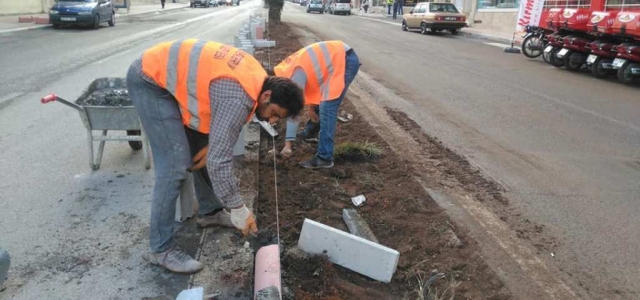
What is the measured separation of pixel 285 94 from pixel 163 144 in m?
0.89

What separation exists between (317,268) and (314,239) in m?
0.21

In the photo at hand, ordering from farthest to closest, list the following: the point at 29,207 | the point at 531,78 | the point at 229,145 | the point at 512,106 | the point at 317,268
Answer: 1. the point at 531,78
2. the point at 512,106
3. the point at 29,207
4. the point at 317,268
5. the point at 229,145

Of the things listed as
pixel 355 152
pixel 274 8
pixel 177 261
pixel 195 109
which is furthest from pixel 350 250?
pixel 274 8

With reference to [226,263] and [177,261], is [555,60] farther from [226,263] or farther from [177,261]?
[177,261]

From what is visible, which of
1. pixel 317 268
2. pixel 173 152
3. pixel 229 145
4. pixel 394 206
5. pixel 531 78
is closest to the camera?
pixel 229 145

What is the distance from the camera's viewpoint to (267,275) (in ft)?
10.3

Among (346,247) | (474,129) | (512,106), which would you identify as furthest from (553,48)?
(346,247)

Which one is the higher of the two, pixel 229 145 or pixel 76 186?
pixel 229 145

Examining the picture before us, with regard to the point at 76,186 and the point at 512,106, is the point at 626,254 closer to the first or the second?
the point at 76,186

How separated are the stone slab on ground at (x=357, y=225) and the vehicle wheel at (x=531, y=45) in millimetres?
14154

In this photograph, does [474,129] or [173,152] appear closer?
[173,152]

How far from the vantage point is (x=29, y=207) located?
4.34m

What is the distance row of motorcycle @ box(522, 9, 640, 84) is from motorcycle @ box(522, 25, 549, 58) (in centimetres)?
3

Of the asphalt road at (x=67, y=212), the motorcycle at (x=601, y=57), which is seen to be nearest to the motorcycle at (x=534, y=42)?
the motorcycle at (x=601, y=57)
